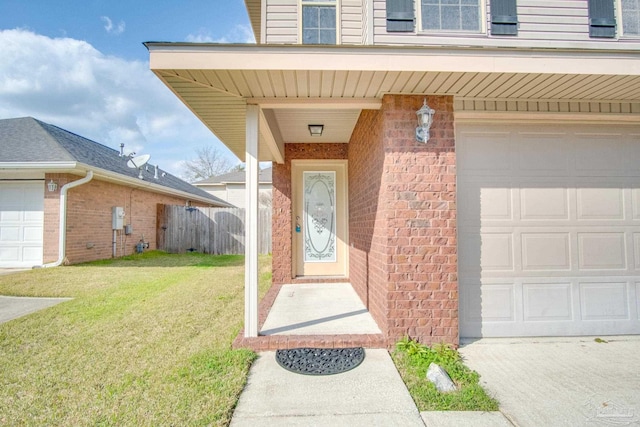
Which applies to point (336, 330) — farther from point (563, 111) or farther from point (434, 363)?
point (563, 111)

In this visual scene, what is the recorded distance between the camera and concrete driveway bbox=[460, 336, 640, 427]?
2.07 meters

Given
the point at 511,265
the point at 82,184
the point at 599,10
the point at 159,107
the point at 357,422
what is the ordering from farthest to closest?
the point at 159,107 < the point at 82,184 < the point at 599,10 < the point at 511,265 < the point at 357,422

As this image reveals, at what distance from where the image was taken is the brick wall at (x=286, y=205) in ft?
20.1

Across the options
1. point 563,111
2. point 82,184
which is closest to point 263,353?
point 563,111

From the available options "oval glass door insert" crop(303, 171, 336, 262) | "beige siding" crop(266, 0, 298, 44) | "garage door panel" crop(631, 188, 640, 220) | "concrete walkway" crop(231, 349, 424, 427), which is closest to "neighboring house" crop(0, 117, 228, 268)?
"oval glass door insert" crop(303, 171, 336, 262)

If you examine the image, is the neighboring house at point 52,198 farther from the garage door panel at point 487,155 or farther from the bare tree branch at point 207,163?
the bare tree branch at point 207,163

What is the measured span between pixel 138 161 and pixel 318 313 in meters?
9.85

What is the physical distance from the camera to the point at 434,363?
2.66 meters

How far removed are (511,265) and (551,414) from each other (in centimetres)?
166

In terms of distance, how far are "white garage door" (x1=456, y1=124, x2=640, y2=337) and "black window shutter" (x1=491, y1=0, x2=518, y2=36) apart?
119cm

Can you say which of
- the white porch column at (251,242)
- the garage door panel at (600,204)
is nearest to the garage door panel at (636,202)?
the garage door panel at (600,204)

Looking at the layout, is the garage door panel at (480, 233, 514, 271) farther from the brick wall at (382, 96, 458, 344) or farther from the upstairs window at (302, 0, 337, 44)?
the upstairs window at (302, 0, 337, 44)

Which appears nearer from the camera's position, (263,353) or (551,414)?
(551,414)

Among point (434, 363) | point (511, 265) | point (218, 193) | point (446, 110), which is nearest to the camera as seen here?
point (434, 363)
